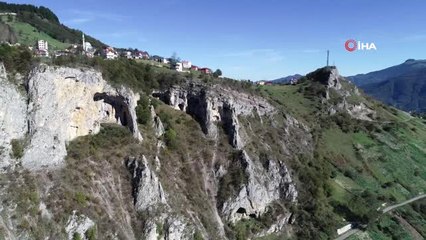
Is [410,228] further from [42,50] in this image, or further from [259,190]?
[42,50]

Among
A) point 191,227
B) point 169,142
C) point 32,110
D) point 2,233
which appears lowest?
point 191,227

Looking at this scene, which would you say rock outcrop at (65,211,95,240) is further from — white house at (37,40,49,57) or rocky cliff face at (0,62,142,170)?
white house at (37,40,49,57)

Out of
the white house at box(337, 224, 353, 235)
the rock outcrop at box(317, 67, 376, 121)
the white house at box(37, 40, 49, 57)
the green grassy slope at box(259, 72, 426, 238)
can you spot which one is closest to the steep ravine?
the white house at box(37, 40, 49, 57)

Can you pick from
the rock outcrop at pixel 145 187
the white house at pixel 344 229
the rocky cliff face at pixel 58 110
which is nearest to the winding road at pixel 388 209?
the white house at pixel 344 229

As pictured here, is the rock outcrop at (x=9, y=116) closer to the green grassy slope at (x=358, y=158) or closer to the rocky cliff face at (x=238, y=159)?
the rocky cliff face at (x=238, y=159)

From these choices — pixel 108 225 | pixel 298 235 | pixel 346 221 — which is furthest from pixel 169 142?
pixel 346 221

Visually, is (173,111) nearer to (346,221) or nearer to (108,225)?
(108,225)

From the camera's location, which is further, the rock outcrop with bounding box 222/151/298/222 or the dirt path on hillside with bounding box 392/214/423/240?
the dirt path on hillside with bounding box 392/214/423/240

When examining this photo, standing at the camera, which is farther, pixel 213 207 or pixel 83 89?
pixel 213 207
